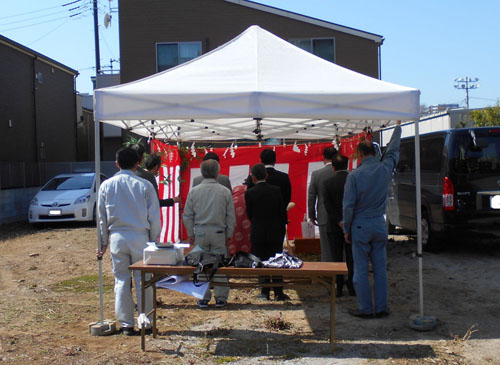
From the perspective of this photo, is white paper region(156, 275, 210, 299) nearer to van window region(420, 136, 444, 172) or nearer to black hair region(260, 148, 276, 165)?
black hair region(260, 148, 276, 165)

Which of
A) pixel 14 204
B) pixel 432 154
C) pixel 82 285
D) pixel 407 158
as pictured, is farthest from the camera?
pixel 14 204

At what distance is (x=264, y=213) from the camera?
6.22m

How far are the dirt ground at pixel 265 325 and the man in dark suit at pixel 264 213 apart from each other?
2.35 ft

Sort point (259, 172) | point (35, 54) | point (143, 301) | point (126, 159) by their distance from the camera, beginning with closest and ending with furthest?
point (143, 301)
point (126, 159)
point (259, 172)
point (35, 54)

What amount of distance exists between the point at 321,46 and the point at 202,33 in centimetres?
457

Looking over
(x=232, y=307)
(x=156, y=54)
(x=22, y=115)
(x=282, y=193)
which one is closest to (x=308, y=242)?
(x=282, y=193)

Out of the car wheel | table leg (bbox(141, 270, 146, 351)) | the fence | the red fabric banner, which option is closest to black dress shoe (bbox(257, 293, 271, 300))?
table leg (bbox(141, 270, 146, 351))

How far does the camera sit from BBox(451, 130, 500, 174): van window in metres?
8.15

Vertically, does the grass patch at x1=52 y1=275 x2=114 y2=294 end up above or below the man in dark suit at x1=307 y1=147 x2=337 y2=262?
below

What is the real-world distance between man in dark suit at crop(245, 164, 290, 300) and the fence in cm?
1198

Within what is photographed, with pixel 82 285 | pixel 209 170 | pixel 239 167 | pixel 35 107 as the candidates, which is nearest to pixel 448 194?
pixel 239 167

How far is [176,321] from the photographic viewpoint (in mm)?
5742

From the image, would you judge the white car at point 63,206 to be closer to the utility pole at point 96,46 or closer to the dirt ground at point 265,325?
the dirt ground at point 265,325

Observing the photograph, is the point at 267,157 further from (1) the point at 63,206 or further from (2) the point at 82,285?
(1) the point at 63,206
